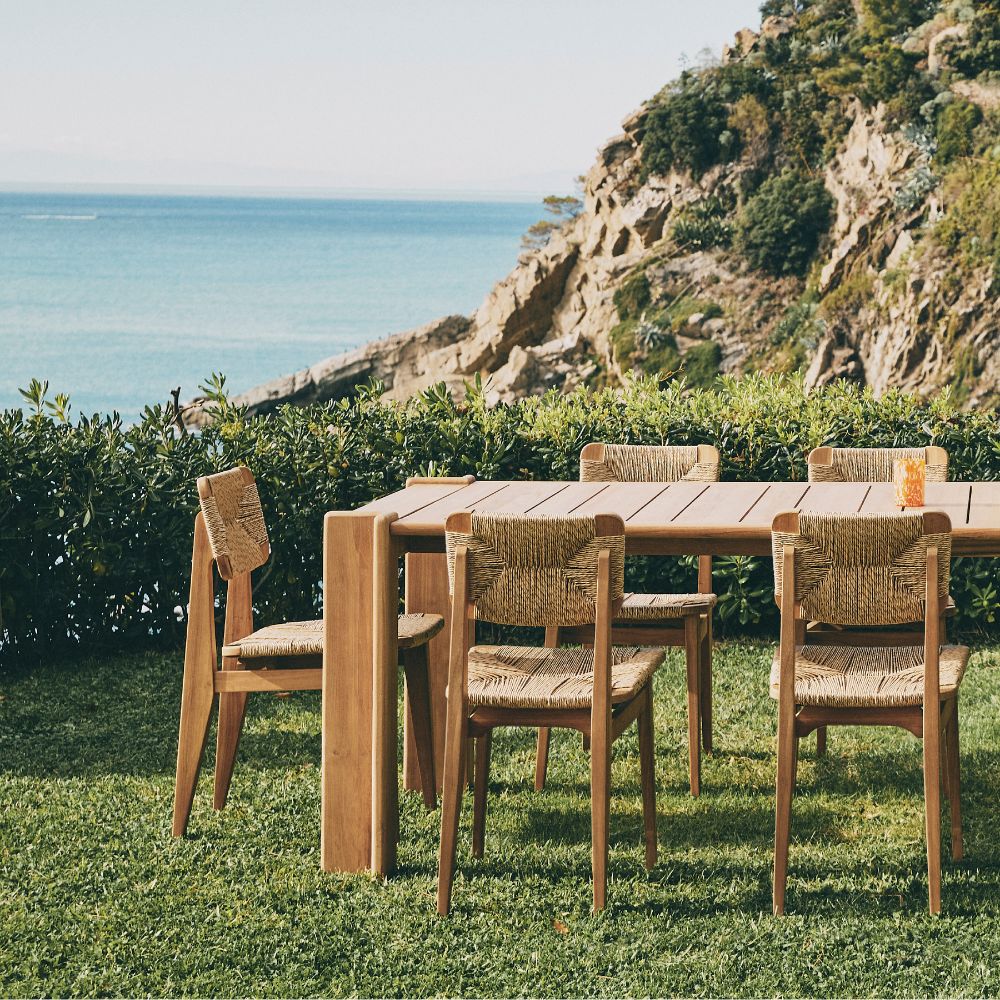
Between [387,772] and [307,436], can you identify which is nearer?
[387,772]

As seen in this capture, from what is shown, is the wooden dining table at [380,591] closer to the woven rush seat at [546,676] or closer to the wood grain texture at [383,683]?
the wood grain texture at [383,683]

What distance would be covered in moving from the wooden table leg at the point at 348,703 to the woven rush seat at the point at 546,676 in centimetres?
33

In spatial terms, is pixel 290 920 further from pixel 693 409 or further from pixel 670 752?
pixel 693 409

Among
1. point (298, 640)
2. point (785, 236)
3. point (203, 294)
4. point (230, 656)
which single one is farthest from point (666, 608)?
point (203, 294)

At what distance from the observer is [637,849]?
12.8 ft

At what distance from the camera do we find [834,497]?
13.9 feet

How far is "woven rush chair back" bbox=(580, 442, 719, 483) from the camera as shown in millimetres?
5059

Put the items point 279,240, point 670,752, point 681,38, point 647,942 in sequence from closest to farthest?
1. point 647,942
2. point 670,752
3. point 681,38
4. point 279,240

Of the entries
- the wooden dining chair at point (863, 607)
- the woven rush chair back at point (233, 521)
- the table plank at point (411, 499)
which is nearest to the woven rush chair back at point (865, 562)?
the wooden dining chair at point (863, 607)

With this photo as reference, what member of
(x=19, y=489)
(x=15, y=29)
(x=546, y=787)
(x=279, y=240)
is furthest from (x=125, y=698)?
(x=279, y=240)

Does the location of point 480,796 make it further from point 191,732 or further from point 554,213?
point 554,213

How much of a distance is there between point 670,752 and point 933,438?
2401mm

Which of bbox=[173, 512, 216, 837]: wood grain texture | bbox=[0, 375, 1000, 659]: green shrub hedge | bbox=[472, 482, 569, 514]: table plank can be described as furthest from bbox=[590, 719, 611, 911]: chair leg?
bbox=[0, 375, 1000, 659]: green shrub hedge

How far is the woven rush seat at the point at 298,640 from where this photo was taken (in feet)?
13.1
